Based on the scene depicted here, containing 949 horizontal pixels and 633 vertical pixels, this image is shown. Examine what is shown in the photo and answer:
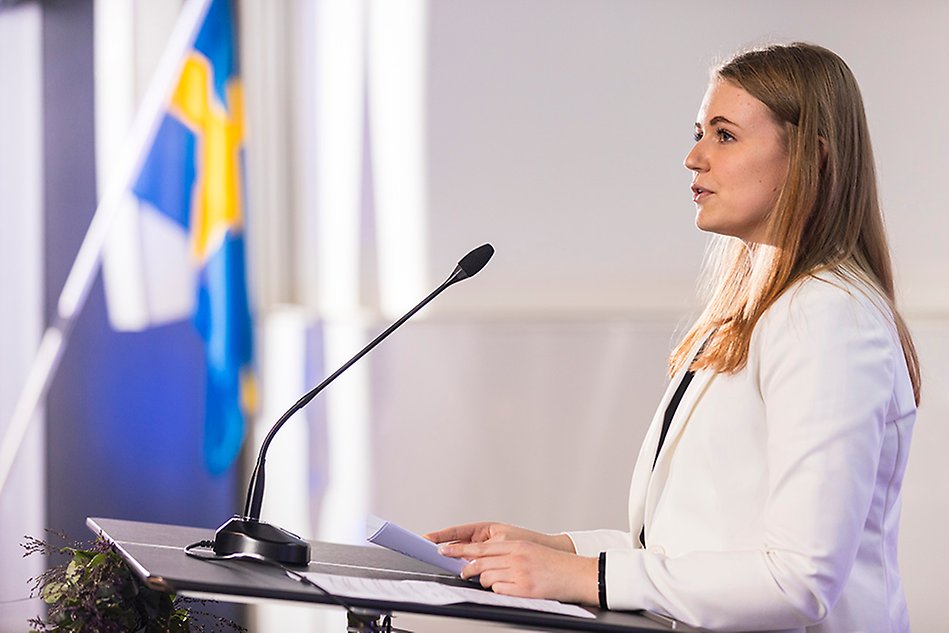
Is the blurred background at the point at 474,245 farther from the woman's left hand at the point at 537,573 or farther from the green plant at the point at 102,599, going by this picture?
the woman's left hand at the point at 537,573

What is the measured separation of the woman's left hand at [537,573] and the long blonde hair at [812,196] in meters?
0.38

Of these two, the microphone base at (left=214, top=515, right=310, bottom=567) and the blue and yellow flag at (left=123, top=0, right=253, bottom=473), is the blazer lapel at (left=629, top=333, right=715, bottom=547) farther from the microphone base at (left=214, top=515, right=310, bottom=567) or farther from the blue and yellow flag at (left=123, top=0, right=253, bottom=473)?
the blue and yellow flag at (left=123, top=0, right=253, bottom=473)

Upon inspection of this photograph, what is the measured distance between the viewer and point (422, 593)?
1477 millimetres

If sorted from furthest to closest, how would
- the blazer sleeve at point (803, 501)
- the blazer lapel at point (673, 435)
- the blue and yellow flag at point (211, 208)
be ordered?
the blue and yellow flag at point (211, 208) < the blazer lapel at point (673, 435) < the blazer sleeve at point (803, 501)

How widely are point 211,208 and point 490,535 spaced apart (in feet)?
Result: 7.11

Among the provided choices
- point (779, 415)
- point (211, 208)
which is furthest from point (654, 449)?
point (211, 208)

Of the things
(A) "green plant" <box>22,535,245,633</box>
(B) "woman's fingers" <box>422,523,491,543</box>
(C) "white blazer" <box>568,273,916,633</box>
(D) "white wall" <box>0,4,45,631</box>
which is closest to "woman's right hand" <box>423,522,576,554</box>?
(B) "woman's fingers" <box>422,523,491,543</box>

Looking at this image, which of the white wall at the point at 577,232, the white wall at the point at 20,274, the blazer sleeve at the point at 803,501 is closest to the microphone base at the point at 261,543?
the blazer sleeve at the point at 803,501

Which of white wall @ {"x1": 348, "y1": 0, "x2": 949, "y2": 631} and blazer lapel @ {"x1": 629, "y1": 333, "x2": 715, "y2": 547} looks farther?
white wall @ {"x1": 348, "y1": 0, "x2": 949, "y2": 631}

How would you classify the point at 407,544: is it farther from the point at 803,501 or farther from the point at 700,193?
the point at 700,193

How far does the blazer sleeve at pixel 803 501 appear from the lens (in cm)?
153

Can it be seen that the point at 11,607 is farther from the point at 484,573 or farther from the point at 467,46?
the point at 467,46

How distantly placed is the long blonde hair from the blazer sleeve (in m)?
0.14

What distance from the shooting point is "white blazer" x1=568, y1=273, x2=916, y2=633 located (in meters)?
1.54
